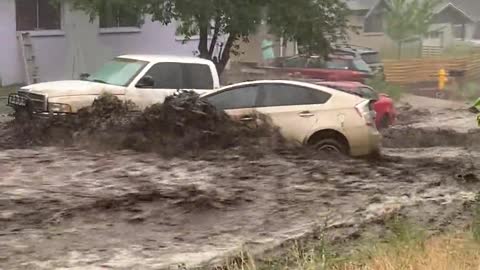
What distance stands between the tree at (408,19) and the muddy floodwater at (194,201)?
25.8 meters

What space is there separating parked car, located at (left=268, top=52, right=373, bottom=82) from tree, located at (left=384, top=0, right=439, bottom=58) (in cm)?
1354

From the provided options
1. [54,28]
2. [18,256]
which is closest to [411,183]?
[18,256]

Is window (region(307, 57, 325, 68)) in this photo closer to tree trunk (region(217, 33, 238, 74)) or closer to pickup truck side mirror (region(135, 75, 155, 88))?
tree trunk (region(217, 33, 238, 74))

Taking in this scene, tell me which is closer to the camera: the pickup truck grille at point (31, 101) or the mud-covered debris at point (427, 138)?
the pickup truck grille at point (31, 101)

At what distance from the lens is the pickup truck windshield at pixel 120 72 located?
52.0 feet

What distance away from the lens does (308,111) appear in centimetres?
1420

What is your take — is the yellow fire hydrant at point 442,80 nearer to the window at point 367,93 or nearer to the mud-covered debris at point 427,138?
the window at point 367,93

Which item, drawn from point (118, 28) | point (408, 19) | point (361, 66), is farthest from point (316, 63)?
point (408, 19)

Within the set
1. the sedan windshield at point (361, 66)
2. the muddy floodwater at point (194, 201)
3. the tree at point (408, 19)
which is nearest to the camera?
the muddy floodwater at point (194, 201)

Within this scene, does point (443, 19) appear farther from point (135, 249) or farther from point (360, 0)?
point (135, 249)

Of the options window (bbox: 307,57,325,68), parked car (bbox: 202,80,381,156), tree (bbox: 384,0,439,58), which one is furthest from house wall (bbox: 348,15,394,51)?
parked car (bbox: 202,80,381,156)

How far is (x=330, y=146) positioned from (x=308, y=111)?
63 cm

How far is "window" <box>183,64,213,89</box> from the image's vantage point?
1656cm

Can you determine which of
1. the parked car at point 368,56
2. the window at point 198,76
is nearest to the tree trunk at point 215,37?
the parked car at point 368,56
